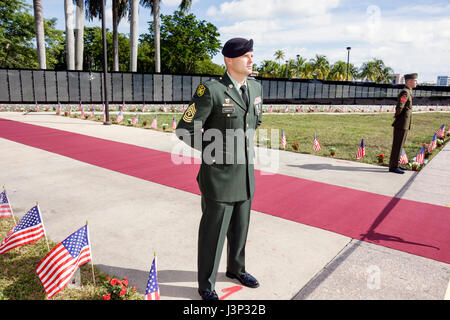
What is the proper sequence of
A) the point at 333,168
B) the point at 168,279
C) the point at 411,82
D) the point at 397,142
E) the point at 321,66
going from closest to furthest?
the point at 168,279 → the point at 411,82 → the point at 397,142 → the point at 333,168 → the point at 321,66

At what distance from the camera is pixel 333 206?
6.06 meters

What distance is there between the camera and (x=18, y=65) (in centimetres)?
3972

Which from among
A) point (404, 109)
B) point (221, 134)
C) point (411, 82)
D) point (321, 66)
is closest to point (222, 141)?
→ point (221, 134)

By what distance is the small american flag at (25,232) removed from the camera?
3.83 metres

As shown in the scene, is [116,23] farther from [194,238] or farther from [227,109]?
[227,109]

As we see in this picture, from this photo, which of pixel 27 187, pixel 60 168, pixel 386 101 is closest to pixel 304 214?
pixel 27 187

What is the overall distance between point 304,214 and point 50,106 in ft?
73.3

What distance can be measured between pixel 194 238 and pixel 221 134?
2.10 meters

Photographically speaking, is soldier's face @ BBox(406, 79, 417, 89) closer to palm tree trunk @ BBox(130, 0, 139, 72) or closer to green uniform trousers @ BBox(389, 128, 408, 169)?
green uniform trousers @ BBox(389, 128, 408, 169)

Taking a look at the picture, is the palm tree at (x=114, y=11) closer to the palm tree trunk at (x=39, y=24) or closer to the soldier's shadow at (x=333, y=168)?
the palm tree trunk at (x=39, y=24)

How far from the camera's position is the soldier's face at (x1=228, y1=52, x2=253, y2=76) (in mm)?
2977

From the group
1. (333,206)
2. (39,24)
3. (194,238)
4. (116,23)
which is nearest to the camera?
(194,238)

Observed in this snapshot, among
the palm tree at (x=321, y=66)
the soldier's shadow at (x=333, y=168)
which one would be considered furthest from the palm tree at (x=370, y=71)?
the soldier's shadow at (x=333, y=168)
